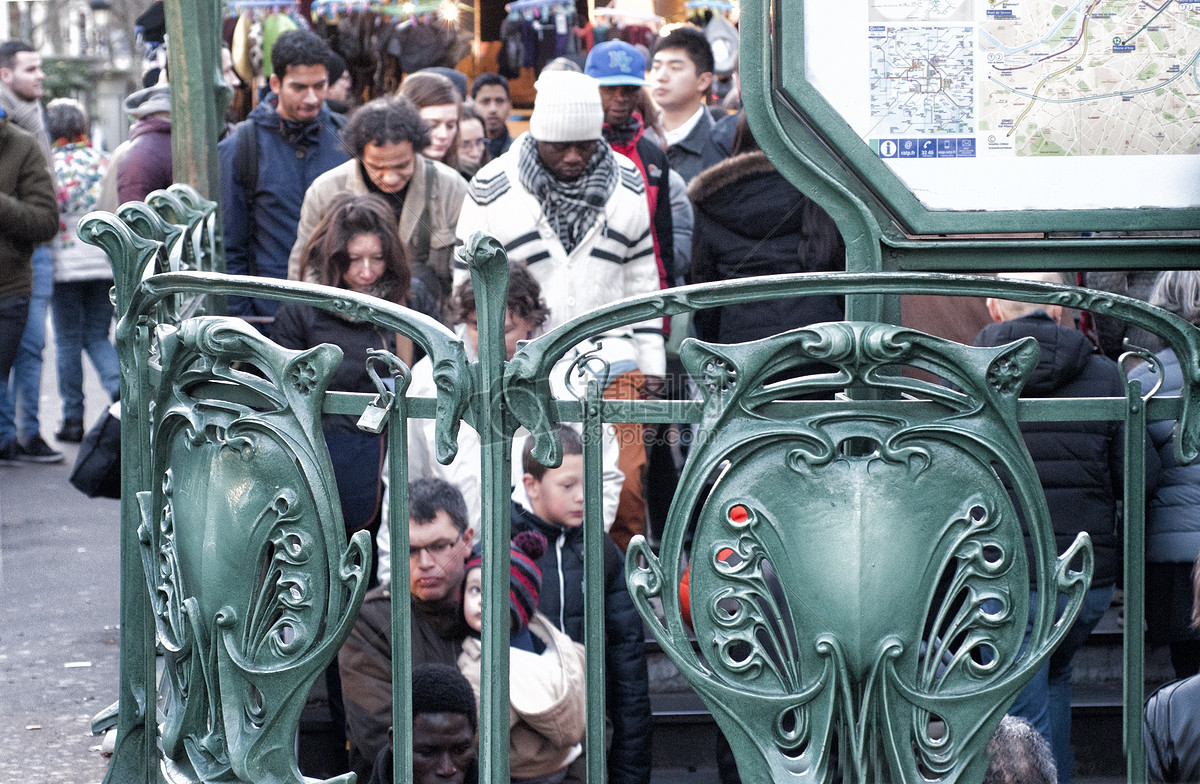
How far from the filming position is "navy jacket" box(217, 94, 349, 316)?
622 cm

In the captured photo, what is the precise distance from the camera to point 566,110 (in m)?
5.00

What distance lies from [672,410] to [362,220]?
7.78 feet

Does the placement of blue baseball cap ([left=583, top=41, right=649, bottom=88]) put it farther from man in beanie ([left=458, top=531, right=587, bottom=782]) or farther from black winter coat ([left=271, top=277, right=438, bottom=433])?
man in beanie ([left=458, top=531, right=587, bottom=782])

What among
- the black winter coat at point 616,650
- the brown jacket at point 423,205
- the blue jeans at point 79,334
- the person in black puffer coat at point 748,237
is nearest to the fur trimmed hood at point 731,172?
the person in black puffer coat at point 748,237

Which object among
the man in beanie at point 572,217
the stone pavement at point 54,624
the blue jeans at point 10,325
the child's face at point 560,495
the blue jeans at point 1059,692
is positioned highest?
the man in beanie at point 572,217

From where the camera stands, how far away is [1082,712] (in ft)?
15.6

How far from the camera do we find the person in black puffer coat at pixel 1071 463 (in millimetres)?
3926

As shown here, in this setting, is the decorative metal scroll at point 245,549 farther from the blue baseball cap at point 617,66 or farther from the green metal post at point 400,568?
the blue baseball cap at point 617,66

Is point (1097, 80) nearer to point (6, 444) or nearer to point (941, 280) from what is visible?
point (941, 280)

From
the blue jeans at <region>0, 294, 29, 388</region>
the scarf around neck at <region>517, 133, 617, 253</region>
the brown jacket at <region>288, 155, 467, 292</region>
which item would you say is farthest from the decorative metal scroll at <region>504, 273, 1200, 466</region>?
the blue jeans at <region>0, 294, 29, 388</region>

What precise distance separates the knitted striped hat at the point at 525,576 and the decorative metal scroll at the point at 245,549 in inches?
36.0

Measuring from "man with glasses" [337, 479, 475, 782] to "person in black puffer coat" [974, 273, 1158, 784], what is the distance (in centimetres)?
151

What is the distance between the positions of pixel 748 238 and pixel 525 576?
2.27 m

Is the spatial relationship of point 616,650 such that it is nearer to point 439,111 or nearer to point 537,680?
point 537,680
